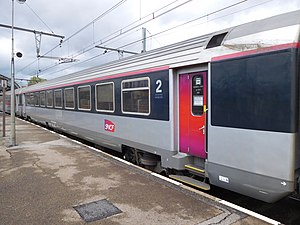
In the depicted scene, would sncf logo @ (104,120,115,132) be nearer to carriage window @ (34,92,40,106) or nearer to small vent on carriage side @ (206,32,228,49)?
small vent on carriage side @ (206,32,228,49)

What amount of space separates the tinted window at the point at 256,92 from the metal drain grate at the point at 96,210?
2224 millimetres

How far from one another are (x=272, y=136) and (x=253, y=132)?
294 mm

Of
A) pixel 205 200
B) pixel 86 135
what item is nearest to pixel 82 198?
pixel 205 200

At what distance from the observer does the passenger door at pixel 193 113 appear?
4781 millimetres

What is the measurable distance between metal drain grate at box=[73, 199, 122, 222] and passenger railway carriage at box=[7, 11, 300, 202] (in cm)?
172

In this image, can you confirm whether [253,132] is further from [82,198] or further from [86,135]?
[86,135]

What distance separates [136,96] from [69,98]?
5.55m

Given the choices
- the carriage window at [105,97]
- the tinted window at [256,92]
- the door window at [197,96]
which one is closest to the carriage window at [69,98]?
the carriage window at [105,97]

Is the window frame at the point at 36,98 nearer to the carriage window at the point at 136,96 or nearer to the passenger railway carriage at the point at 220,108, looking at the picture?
the passenger railway carriage at the point at 220,108

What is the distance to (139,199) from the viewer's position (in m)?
4.32

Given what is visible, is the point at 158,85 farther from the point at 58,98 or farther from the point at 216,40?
the point at 58,98

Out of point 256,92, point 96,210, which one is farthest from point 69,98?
point 256,92

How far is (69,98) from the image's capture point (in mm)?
11055

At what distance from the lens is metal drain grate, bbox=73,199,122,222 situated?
3.70m
